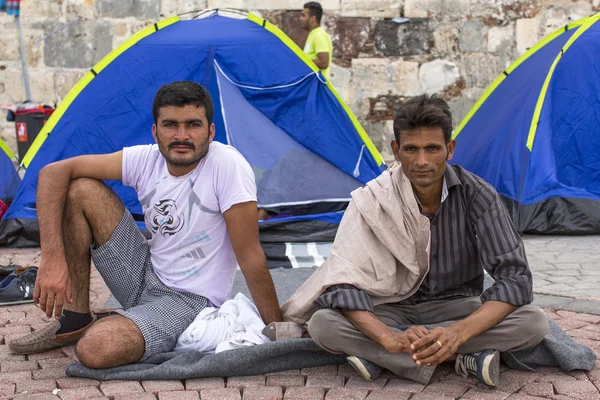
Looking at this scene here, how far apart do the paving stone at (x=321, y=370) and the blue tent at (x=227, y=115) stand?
2.50 meters

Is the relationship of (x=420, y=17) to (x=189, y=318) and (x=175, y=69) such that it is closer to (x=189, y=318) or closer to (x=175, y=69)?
(x=175, y=69)

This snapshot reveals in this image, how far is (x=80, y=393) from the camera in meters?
2.79

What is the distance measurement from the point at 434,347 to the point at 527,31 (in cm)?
748

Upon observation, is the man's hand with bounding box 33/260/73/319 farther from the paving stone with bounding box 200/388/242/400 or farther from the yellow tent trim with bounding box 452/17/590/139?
the yellow tent trim with bounding box 452/17/590/139

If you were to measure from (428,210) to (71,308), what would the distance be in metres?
1.50

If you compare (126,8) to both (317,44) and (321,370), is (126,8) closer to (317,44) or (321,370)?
(317,44)

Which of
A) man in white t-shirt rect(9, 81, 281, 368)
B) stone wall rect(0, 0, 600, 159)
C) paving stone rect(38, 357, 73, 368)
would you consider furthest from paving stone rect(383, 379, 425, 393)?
stone wall rect(0, 0, 600, 159)

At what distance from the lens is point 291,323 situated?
124 inches

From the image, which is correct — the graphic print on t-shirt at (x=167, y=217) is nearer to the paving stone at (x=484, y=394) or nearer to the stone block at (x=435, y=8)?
the paving stone at (x=484, y=394)

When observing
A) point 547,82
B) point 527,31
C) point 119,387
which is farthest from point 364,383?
point 527,31

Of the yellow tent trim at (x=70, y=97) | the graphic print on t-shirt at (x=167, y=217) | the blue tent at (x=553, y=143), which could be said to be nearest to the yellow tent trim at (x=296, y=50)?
the yellow tent trim at (x=70, y=97)

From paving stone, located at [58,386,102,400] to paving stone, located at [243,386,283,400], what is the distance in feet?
1.65

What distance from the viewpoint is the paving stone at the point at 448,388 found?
276cm

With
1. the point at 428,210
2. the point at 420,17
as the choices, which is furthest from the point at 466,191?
the point at 420,17
